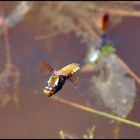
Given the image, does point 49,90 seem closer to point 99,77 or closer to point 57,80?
point 57,80

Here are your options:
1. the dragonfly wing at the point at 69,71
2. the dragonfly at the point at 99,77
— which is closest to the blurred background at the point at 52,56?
the dragonfly at the point at 99,77

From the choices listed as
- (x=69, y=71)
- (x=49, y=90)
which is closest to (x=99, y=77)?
(x=69, y=71)

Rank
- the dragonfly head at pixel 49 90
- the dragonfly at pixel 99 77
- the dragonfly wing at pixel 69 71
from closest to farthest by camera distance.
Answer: the dragonfly head at pixel 49 90
the dragonfly wing at pixel 69 71
the dragonfly at pixel 99 77

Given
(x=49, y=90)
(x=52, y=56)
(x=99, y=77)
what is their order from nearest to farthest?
(x=49, y=90) → (x=99, y=77) → (x=52, y=56)

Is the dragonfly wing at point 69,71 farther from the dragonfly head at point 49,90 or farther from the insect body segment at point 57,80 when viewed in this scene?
the dragonfly head at point 49,90

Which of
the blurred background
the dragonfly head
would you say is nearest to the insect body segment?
the dragonfly head

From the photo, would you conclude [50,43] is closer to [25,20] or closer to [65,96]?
[25,20]
